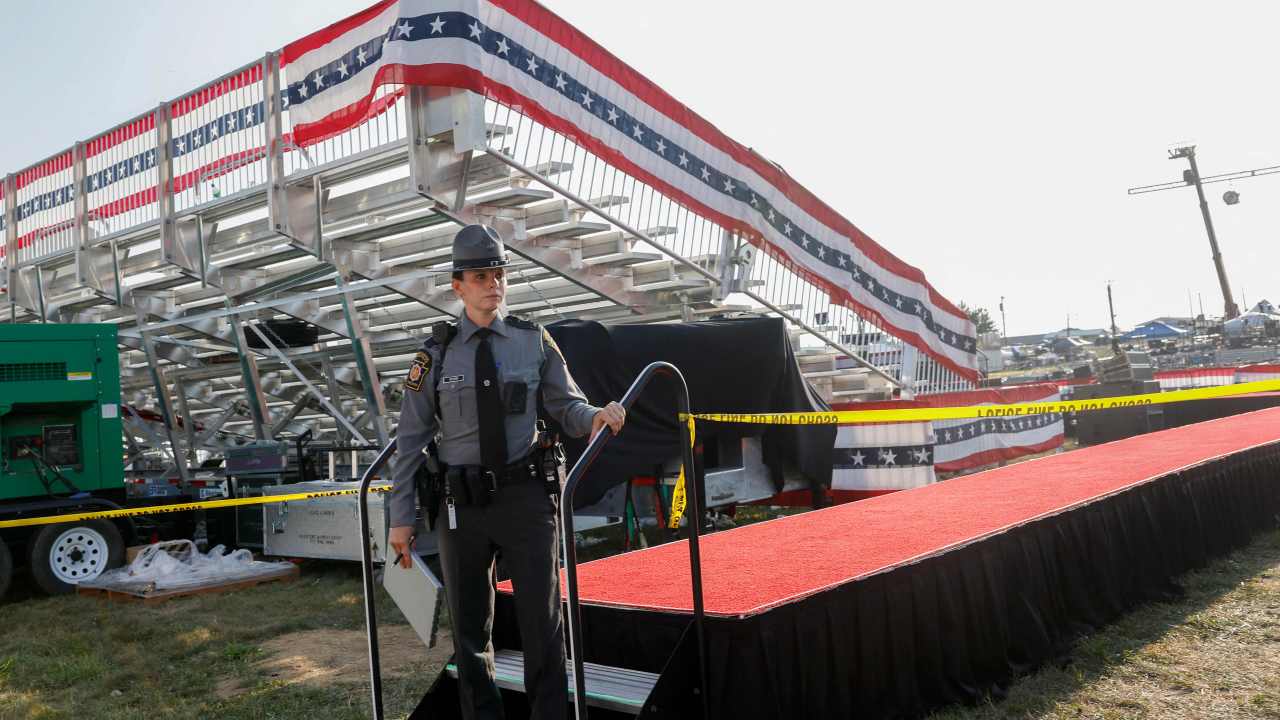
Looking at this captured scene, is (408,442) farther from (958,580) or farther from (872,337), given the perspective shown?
(872,337)

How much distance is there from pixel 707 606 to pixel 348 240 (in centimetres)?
801

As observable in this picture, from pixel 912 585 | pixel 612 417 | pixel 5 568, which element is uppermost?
pixel 612 417

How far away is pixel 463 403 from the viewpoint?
3.25 meters

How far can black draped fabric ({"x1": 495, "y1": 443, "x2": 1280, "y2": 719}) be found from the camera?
347 centimetres

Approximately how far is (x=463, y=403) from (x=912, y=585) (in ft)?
6.84

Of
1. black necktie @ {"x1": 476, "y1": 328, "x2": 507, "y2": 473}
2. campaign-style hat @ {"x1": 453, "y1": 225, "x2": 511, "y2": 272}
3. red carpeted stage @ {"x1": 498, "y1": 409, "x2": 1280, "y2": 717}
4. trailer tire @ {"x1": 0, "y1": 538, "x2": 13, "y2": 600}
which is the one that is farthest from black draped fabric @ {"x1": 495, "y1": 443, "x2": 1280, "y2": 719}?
trailer tire @ {"x1": 0, "y1": 538, "x2": 13, "y2": 600}

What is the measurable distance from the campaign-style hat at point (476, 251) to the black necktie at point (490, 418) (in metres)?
0.34

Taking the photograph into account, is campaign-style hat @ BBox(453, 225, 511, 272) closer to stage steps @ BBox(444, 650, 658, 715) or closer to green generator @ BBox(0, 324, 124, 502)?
stage steps @ BBox(444, 650, 658, 715)

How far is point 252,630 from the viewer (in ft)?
22.3

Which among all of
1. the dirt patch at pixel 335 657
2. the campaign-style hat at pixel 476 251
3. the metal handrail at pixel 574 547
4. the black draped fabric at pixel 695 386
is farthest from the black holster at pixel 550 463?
the black draped fabric at pixel 695 386

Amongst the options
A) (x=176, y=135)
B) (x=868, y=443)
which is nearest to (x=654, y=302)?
(x=868, y=443)

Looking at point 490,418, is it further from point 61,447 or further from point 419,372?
point 61,447

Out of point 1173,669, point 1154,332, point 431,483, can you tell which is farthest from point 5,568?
point 1154,332

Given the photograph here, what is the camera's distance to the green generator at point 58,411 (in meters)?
8.95
